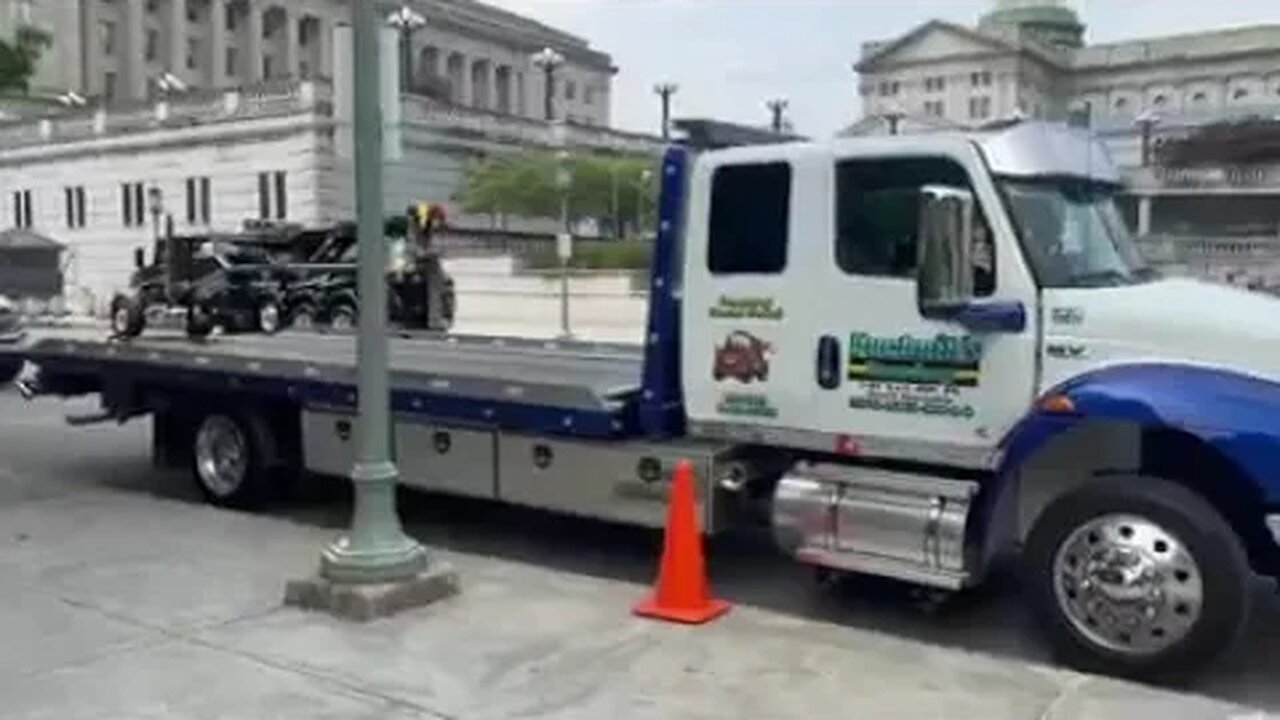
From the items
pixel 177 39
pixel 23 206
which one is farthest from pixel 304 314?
pixel 177 39

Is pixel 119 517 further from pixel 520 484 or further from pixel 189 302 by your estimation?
pixel 189 302

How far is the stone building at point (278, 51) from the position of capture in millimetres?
93250

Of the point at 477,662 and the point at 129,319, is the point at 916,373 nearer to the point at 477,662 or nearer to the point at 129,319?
the point at 477,662

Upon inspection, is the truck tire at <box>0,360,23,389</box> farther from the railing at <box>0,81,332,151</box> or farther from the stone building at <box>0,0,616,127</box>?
the stone building at <box>0,0,616,127</box>

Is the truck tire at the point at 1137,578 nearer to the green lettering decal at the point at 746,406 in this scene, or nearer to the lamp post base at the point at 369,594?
the green lettering decal at the point at 746,406

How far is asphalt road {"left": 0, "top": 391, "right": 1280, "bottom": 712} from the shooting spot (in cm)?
663

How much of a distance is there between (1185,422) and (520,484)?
12.5 feet

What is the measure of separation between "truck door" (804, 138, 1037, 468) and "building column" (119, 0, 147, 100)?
3810 inches

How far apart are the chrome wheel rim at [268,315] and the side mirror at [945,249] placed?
633 inches

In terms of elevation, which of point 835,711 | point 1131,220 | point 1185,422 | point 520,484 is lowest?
point 835,711

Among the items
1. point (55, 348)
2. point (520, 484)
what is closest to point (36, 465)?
point (55, 348)

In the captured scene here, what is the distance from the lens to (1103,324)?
610cm

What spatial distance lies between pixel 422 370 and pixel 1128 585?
15.9 ft

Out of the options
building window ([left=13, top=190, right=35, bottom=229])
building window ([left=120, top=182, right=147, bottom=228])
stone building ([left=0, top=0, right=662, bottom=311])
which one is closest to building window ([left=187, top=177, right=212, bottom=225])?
stone building ([left=0, top=0, right=662, bottom=311])
